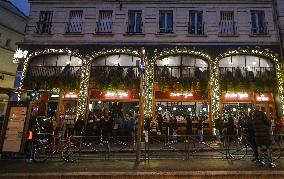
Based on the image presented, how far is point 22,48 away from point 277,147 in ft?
58.4

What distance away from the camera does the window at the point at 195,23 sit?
777 inches

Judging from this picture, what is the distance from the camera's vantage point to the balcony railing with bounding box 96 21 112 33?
20.0m

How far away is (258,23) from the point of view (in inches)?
776

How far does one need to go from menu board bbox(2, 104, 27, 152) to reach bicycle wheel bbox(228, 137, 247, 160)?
837cm

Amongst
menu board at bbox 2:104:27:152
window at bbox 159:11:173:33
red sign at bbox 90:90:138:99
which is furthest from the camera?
window at bbox 159:11:173:33

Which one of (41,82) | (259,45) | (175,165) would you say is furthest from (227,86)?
(41,82)

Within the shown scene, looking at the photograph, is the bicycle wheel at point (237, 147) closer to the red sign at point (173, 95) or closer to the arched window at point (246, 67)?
the red sign at point (173, 95)

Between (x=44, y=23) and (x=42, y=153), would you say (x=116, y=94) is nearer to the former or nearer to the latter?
(x=44, y=23)

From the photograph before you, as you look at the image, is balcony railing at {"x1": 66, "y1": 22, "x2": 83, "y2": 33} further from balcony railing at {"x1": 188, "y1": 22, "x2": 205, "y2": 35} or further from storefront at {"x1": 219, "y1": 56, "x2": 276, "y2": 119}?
storefront at {"x1": 219, "y1": 56, "x2": 276, "y2": 119}

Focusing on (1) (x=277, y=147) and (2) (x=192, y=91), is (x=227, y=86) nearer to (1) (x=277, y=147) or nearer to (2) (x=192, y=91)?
(2) (x=192, y=91)

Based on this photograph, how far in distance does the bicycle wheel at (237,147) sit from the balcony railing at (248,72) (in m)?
8.56

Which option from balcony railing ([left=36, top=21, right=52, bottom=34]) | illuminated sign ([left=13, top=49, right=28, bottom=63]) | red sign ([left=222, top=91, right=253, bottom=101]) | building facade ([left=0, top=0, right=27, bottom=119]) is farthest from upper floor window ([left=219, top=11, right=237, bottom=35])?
building facade ([left=0, top=0, right=27, bottom=119])

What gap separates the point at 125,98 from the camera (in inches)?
742

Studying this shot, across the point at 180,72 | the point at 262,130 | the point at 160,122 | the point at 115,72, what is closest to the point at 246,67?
the point at 180,72
